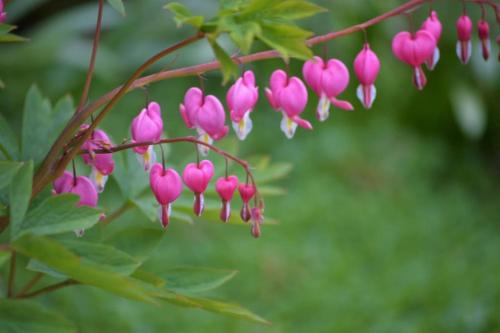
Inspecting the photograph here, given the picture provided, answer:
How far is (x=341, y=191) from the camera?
3070 millimetres

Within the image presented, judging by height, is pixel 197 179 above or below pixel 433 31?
below

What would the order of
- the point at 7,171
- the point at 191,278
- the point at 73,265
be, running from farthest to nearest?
the point at 191,278 → the point at 7,171 → the point at 73,265

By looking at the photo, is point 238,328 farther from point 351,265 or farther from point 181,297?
point 181,297

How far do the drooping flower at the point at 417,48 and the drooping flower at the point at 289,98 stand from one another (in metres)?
0.15

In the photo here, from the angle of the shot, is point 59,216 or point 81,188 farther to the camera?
point 81,188

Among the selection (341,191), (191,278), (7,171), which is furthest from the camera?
(341,191)

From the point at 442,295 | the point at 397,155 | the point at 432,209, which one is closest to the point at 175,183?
the point at 442,295

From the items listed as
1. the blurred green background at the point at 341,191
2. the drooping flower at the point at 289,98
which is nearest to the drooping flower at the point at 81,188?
the drooping flower at the point at 289,98

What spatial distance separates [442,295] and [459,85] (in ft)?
4.52

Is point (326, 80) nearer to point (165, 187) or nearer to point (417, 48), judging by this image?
point (417, 48)

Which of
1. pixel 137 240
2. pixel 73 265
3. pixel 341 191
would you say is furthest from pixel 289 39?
pixel 341 191

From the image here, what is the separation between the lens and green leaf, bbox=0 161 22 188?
0.89 meters

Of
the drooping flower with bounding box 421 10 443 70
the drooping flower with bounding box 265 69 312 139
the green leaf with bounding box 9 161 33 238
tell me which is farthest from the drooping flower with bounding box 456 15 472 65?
the green leaf with bounding box 9 161 33 238

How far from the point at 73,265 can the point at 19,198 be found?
122mm
